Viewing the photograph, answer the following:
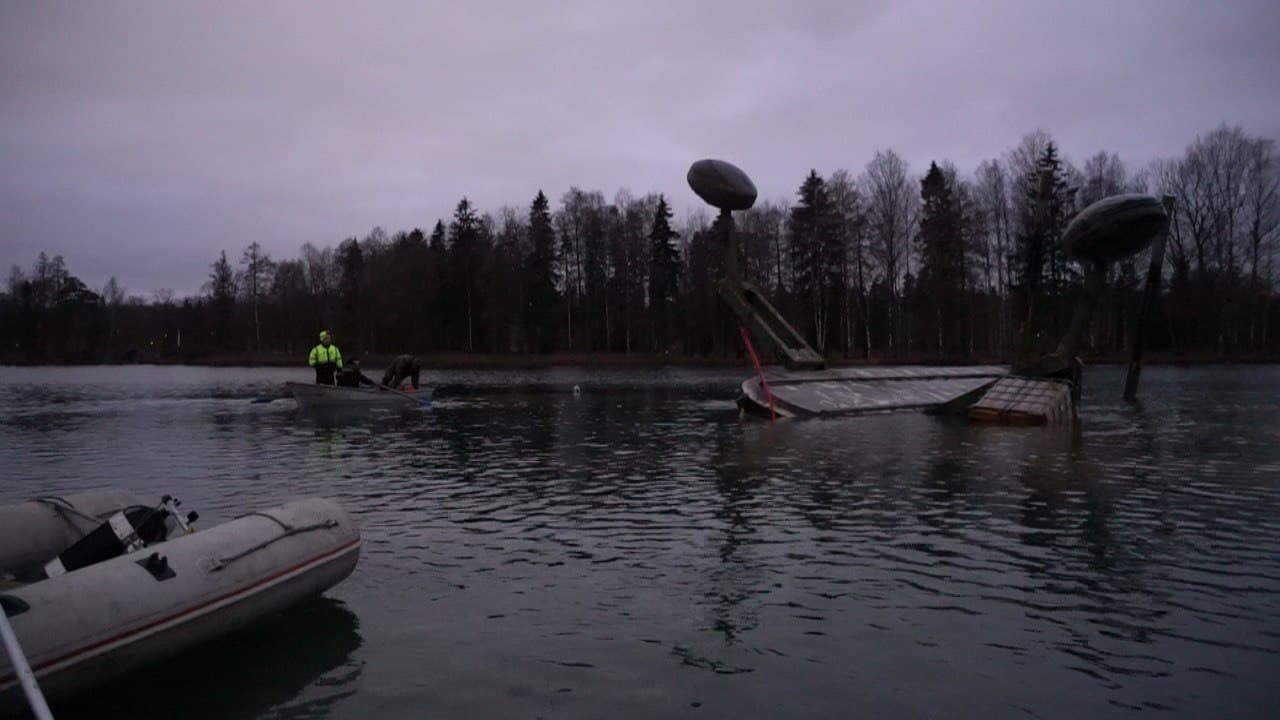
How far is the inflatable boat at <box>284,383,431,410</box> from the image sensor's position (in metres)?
25.7

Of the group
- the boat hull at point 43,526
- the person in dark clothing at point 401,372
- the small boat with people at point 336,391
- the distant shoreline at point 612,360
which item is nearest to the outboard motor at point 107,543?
the boat hull at point 43,526

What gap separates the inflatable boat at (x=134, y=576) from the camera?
493 cm

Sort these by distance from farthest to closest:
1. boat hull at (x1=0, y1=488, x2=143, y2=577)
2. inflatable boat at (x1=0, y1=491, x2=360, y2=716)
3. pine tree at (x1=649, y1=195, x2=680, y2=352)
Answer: pine tree at (x1=649, y1=195, x2=680, y2=352), boat hull at (x1=0, y1=488, x2=143, y2=577), inflatable boat at (x1=0, y1=491, x2=360, y2=716)

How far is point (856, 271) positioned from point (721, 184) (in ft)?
149

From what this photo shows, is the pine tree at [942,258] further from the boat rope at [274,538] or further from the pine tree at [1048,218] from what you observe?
the boat rope at [274,538]

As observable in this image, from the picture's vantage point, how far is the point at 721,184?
76.3ft

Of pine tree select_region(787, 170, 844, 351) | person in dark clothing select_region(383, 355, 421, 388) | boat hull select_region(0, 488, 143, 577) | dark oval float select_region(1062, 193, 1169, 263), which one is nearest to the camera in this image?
boat hull select_region(0, 488, 143, 577)

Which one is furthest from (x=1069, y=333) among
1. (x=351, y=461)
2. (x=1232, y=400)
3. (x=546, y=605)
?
(x=546, y=605)

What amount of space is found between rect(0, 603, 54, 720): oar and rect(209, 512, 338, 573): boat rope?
135 centimetres

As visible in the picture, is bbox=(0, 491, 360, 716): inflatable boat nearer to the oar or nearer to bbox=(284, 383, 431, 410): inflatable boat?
the oar

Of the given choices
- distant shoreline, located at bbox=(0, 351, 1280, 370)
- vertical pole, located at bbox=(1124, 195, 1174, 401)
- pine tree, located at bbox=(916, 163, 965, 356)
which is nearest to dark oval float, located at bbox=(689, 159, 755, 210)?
vertical pole, located at bbox=(1124, 195, 1174, 401)

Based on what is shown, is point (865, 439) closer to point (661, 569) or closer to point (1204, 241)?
point (661, 569)

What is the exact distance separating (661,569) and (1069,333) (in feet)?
58.1

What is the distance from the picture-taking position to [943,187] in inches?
2485
